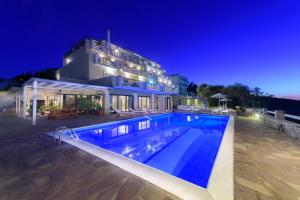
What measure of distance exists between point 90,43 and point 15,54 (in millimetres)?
43337

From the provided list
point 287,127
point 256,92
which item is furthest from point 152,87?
point 287,127

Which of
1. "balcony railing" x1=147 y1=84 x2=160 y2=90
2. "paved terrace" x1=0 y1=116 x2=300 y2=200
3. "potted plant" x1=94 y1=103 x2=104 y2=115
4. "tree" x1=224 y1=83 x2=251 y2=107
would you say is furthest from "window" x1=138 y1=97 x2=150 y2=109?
"paved terrace" x1=0 y1=116 x2=300 y2=200

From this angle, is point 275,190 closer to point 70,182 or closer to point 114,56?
point 70,182

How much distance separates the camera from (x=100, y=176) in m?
2.77

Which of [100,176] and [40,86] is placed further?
[40,86]

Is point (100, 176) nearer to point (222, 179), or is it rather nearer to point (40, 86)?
point (222, 179)

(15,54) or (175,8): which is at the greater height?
(15,54)

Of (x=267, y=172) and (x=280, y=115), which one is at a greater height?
(x=280, y=115)

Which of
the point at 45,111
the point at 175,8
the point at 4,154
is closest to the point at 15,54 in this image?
the point at 45,111

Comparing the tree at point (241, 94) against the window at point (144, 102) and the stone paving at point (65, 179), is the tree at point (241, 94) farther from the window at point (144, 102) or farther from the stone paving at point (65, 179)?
the stone paving at point (65, 179)

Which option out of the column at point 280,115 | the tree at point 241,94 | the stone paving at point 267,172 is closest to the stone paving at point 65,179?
the stone paving at point 267,172

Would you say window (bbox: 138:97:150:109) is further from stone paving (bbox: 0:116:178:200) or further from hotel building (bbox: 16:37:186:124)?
stone paving (bbox: 0:116:178:200)

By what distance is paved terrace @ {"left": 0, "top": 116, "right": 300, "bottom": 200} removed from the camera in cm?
219

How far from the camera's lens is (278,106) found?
21031 mm
